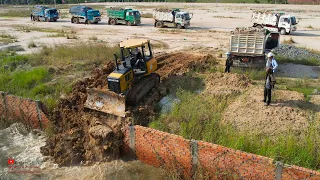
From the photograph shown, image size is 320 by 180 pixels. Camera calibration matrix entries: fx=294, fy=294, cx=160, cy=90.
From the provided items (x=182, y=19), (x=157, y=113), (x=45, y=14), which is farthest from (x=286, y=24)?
(x=45, y=14)

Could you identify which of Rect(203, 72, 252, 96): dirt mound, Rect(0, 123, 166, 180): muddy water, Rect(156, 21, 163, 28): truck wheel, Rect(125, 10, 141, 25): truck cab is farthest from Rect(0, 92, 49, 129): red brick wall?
Rect(125, 10, 141, 25): truck cab

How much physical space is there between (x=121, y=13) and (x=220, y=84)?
1021 inches

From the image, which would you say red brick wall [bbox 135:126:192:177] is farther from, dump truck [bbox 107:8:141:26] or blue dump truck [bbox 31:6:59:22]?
blue dump truck [bbox 31:6:59:22]

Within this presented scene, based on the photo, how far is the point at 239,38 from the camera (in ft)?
46.5

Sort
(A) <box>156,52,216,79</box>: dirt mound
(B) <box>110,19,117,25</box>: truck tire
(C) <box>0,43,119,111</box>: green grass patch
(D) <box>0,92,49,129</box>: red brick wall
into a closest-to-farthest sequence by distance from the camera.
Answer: (D) <box>0,92,49,129</box>: red brick wall
(C) <box>0,43,119,111</box>: green grass patch
(A) <box>156,52,216,79</box>: dirt mound
(B) <box>110,19,117,25</box>: truck tire

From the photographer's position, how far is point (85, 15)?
37.5 m

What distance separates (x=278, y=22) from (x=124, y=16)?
17108mm

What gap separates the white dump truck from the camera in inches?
1075

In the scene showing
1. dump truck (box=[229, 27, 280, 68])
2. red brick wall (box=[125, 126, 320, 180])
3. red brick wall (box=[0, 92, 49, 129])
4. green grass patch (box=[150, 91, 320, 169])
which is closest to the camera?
red brick wall (box=[125, 126, 320, 180])

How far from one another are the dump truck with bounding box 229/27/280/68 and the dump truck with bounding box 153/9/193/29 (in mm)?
17205

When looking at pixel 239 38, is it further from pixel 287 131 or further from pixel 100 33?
pixel 100 33

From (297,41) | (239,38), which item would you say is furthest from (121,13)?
(239,38)

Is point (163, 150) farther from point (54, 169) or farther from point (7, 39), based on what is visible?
point (7, 39)

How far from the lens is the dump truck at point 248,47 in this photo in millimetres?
13898
